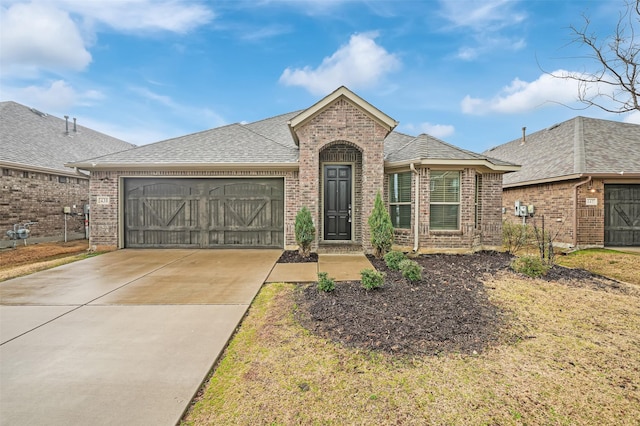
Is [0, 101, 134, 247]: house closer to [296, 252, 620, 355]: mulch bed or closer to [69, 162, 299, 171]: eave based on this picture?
[69, 162, 299, 171]: eave

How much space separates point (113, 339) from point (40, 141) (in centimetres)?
1410

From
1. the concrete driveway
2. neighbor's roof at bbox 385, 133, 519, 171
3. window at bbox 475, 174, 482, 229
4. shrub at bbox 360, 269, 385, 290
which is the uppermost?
neighbor's roof at bbox 385, 133, 519, 171

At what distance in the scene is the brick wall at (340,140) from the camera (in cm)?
834

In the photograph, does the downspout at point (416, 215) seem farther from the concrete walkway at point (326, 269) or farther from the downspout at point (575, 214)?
the downspout at point (575, 214)

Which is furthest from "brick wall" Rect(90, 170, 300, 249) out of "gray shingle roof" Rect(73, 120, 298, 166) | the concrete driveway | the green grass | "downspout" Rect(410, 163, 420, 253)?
the green grass

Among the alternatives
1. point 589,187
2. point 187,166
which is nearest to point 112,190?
point 187,166

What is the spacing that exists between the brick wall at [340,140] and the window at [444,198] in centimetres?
162

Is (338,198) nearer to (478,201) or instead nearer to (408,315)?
(478,201)

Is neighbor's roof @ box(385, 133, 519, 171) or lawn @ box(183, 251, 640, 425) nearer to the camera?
lawn @ box(183, 251, 640, 425)

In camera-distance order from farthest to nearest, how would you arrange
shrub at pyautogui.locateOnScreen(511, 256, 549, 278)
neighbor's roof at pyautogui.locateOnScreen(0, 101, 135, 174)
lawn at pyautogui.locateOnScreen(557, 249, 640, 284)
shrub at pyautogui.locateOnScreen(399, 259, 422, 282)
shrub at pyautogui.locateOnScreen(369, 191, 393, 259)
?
neighbor's roof at pyautogui.locateOnScreen(0, 101, 135, 174), shrub at pyautogui.locateOnScreen(369, 191, 393, 259), lawn at pyautogui.locateOnScreen(557, 249, 640, 284), shrub at pyautogui.locateOnScreen(511, 256, 549, 278), shrub at pyautogui.locateOnScreen(399, 259, 422, 282)

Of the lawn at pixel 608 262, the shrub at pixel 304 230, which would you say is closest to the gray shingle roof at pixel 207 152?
the shrub at pixel 304 230

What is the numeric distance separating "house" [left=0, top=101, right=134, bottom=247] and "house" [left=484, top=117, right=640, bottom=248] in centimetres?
1694

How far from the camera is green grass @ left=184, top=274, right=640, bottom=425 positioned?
214 centimetres

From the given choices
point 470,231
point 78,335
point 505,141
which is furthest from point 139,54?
point 505,141
